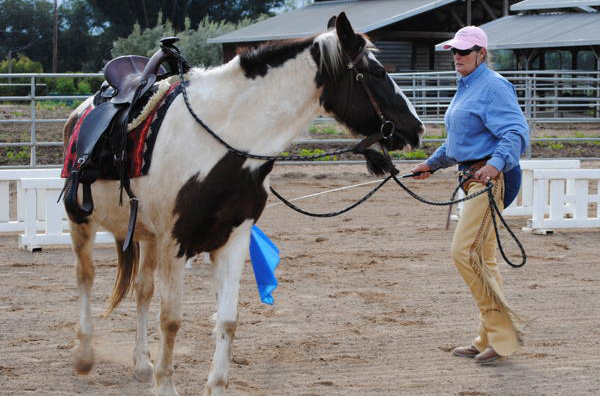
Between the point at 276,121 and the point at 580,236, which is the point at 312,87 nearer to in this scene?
the point at 276,121

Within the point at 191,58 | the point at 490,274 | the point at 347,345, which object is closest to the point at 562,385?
the point at 490,274

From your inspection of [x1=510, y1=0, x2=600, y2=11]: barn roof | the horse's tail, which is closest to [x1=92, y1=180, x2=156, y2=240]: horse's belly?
the horse's tail

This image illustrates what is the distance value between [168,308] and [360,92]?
4.50 feet

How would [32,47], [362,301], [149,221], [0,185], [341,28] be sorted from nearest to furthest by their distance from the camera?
[341,28] → [149,221] → [362,301] → [0,185] → [32,47]

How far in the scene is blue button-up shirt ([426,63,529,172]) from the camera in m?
4.64

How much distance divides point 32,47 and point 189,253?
58.1 meters

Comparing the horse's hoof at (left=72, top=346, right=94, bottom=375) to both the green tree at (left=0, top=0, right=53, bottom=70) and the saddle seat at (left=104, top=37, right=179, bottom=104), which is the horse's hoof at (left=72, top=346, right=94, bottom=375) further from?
the green tree at (left=0, top=0, right=53, bottom=70)

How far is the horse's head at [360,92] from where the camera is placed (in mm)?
4004

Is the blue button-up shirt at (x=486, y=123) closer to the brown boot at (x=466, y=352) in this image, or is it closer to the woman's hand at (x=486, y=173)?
the woman's hand at (x=486, y=173)

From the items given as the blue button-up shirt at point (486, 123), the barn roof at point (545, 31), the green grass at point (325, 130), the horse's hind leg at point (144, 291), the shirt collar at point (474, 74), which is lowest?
the horse's hind leg at point (144, 291)

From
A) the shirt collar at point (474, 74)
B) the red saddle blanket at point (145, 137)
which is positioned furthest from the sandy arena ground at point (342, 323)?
the shirt collar at point (474, 74)

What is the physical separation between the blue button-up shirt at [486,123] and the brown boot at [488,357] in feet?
→ 3.41

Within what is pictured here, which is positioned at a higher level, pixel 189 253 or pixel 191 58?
pixel 191 58

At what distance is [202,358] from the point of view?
16.2ft
